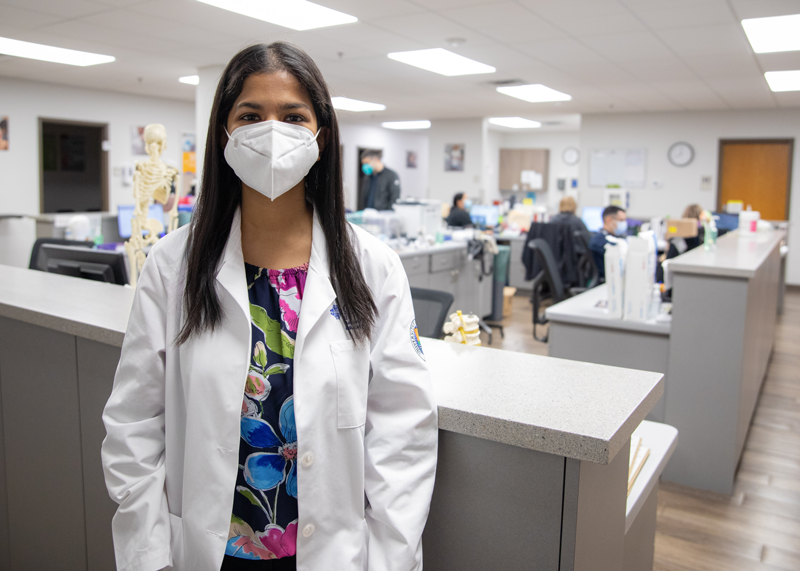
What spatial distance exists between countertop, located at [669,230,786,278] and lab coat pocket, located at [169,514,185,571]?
8.53 feet

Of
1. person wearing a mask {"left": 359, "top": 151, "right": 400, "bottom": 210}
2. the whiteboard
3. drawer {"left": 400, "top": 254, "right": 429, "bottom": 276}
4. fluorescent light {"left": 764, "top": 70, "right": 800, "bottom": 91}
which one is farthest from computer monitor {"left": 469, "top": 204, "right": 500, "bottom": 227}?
drawer {"left": 400, "top": 254, "right": 429, "bottom": 276}

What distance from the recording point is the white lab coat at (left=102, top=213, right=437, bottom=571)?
38.8 inches

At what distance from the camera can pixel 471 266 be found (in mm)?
6430

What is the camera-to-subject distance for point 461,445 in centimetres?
110

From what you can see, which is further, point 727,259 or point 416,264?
point 416,264

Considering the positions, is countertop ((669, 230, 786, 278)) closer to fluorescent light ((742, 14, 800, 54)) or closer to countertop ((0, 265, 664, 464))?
fluorescent light ((742, 14, 800, 54))

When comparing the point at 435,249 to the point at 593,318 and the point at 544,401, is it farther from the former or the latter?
the point at 544,401

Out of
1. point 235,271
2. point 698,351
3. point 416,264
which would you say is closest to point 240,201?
point 235,271

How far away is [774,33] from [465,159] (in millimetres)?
6872

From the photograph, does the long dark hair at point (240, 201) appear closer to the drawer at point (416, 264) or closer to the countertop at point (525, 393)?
the countertop at point (525, 393)

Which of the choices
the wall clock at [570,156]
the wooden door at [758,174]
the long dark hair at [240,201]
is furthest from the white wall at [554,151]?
the long dark hair at [240,201]

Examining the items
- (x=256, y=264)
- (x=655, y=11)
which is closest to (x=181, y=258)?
(x=256, y=264)

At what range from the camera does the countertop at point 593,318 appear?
121 inches

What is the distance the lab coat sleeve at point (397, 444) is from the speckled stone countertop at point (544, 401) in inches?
3.7
